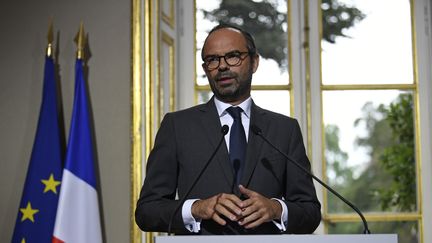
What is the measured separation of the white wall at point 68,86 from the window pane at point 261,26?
58cm

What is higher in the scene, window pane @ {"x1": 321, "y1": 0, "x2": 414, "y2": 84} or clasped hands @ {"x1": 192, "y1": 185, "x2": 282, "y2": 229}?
window pane @ {"x1": 321, "y1": 0, "x2": 414, "y2": 84}

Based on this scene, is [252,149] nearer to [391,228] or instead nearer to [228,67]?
[228,67]

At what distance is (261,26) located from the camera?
3996 mm

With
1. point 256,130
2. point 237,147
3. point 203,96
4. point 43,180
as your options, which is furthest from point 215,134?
point 203,96

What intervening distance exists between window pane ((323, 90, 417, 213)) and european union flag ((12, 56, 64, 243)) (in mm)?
1424

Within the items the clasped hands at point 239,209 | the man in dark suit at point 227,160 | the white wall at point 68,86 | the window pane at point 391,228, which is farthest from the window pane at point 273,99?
the clasped hands at point 239,209

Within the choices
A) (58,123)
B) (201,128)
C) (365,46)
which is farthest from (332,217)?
(201,128)

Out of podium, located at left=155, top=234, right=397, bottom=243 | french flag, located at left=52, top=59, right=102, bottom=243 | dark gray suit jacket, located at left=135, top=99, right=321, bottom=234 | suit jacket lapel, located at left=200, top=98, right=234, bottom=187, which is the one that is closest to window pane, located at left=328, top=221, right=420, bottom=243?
french flag, located at left=52, top=59, right=102, bottom=243

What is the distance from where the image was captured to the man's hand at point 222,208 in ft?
6.32

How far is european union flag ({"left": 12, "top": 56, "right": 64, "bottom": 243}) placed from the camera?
10.7 feet

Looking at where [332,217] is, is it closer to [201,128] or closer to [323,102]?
[323,102]

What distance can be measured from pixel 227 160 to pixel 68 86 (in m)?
1.52

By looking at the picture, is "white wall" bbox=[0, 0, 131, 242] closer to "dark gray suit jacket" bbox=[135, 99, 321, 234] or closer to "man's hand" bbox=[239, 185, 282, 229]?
"dark gray suit jacket" bbox=[135, 99, 321, 234]

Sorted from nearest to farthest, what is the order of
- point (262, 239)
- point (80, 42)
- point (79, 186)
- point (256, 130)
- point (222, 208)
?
point (262, 239)
point (222, 208)
point (256, 130)
point (79, 186)
point (80, 42)
